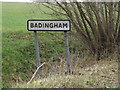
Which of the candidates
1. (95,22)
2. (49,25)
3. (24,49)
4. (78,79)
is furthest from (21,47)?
(78,79)

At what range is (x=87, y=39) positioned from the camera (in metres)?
12.6

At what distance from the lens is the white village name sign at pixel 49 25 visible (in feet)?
28.1

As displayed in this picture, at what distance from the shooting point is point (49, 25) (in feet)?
28.1

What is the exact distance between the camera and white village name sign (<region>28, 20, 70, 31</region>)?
338 inches

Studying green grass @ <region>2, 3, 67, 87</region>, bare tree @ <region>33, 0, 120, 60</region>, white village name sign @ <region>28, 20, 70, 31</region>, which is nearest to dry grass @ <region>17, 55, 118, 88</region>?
white village name sign @ <region>28, 20, 70, 31</region>

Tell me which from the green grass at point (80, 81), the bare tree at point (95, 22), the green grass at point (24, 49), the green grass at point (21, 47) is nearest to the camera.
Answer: the green grass at point (80, 81)

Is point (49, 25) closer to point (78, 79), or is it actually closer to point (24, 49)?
point (78, 79)

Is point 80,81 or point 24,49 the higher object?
point 24,49

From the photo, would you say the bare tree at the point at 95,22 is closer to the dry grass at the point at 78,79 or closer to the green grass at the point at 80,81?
the dry grass at the point at 78,79

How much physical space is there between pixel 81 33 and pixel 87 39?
359 mm

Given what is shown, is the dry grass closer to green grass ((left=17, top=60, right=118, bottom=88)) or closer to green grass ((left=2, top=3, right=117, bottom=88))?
green grass ((left=17, top=60, right=118, bottom=88))

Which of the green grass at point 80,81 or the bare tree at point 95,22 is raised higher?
the bare tree at point 95,22

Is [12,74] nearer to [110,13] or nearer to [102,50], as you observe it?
[102,50]

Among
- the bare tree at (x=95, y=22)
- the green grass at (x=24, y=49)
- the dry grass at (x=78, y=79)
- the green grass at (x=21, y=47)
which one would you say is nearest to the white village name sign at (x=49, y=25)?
the dry grass at (x=78, y=79)
